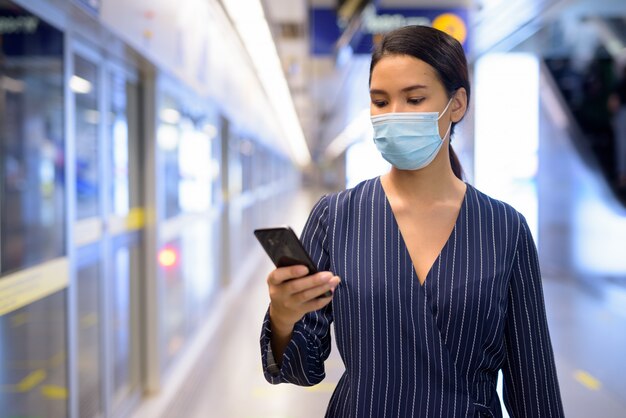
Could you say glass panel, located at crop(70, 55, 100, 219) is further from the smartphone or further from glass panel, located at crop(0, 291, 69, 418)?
the smartphone

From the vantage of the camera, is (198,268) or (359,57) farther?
(198,268)

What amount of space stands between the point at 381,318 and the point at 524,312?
0.31 metres

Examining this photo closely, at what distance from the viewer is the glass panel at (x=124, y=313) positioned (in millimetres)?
3928

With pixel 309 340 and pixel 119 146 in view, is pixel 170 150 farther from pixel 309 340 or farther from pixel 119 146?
pixel 309 340

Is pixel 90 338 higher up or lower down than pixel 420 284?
lower down

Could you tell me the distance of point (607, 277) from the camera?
7.85 metres

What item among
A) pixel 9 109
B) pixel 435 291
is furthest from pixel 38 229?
pixel 435 291

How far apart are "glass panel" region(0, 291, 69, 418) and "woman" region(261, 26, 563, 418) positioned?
1817 mm

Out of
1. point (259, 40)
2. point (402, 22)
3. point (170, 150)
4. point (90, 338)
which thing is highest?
point (402, 22)

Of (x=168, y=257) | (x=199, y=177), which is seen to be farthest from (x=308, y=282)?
(x=199, y=177)

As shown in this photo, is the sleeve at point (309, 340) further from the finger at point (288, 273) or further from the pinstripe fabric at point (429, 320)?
the finger at point (288, 273)

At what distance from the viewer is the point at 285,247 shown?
3.64 ft

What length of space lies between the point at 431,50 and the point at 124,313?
3467 mm

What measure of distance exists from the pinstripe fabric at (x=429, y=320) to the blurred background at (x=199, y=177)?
1.09 ft
